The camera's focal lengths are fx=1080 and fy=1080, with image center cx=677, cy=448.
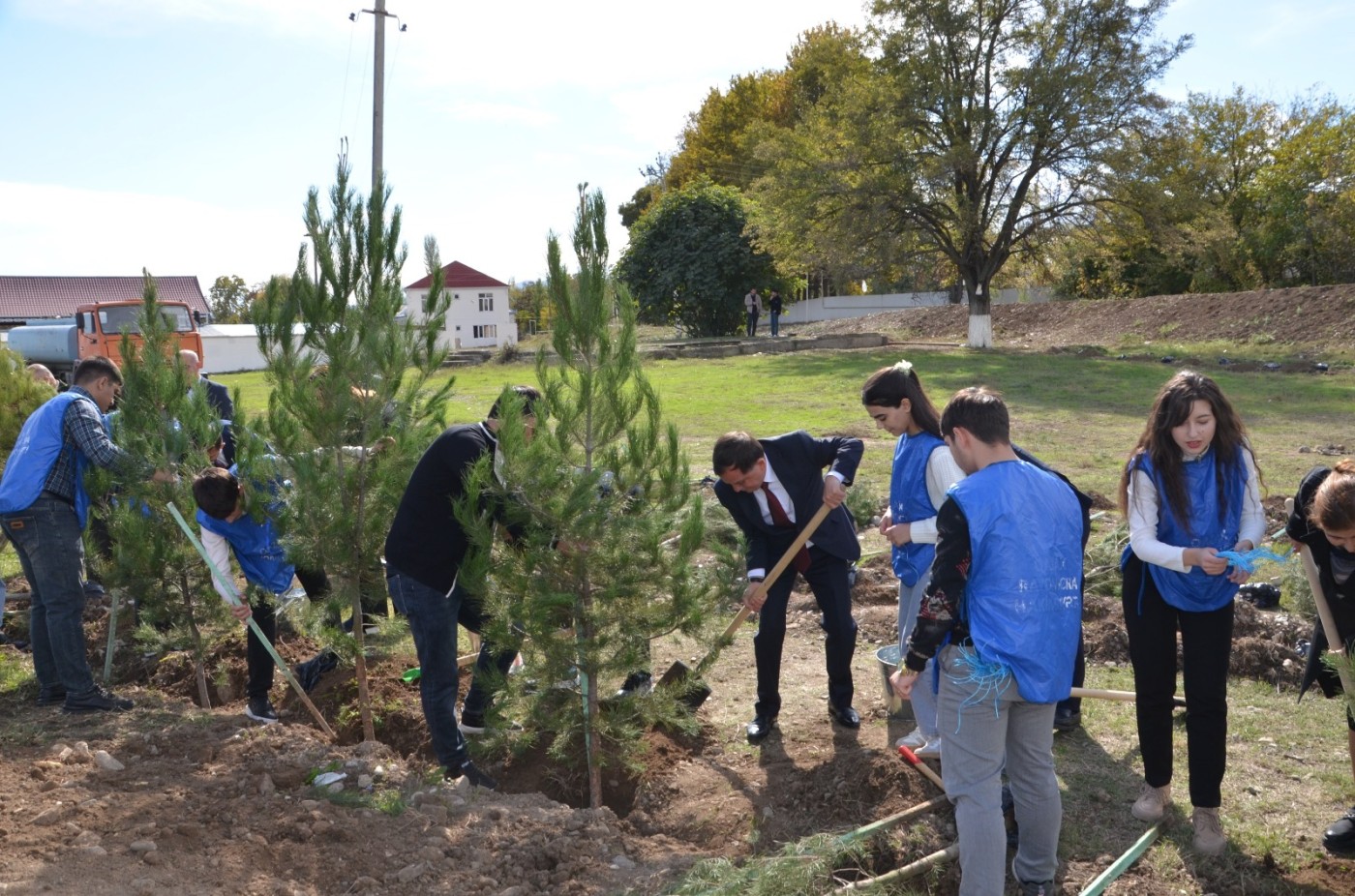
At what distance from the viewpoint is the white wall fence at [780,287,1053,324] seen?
42438mm

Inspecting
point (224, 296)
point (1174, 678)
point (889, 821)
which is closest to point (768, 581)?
point (889, 821)

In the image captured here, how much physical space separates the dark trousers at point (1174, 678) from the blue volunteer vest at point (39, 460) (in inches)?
200

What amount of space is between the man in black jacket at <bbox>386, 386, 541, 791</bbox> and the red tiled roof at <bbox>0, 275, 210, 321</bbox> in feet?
204

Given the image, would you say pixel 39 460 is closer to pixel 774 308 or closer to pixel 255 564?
pixel 255 564

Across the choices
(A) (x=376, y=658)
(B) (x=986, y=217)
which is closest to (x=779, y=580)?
(A) (x=376, y=658)

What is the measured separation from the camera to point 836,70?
29.4 metres

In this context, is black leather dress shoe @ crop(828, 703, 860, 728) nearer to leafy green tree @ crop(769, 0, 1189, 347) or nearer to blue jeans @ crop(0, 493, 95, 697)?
blue jeans @ crop(0, 493, 95, 697)

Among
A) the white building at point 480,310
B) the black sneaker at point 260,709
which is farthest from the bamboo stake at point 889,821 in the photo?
the white building at point 480,310

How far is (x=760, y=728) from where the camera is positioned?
511cm

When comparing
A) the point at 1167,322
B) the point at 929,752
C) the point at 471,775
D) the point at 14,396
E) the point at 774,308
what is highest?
the point at 774,308

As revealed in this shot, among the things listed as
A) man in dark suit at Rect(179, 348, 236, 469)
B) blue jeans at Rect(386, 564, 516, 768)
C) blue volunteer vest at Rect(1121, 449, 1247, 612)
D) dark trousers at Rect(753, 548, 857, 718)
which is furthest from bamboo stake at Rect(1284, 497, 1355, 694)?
man in dark suit at Rect(179, 348, 236, 469)

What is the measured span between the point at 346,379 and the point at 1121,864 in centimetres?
370

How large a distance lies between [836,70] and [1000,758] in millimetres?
28619

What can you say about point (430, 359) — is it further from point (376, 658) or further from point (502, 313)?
point (502, 313)
